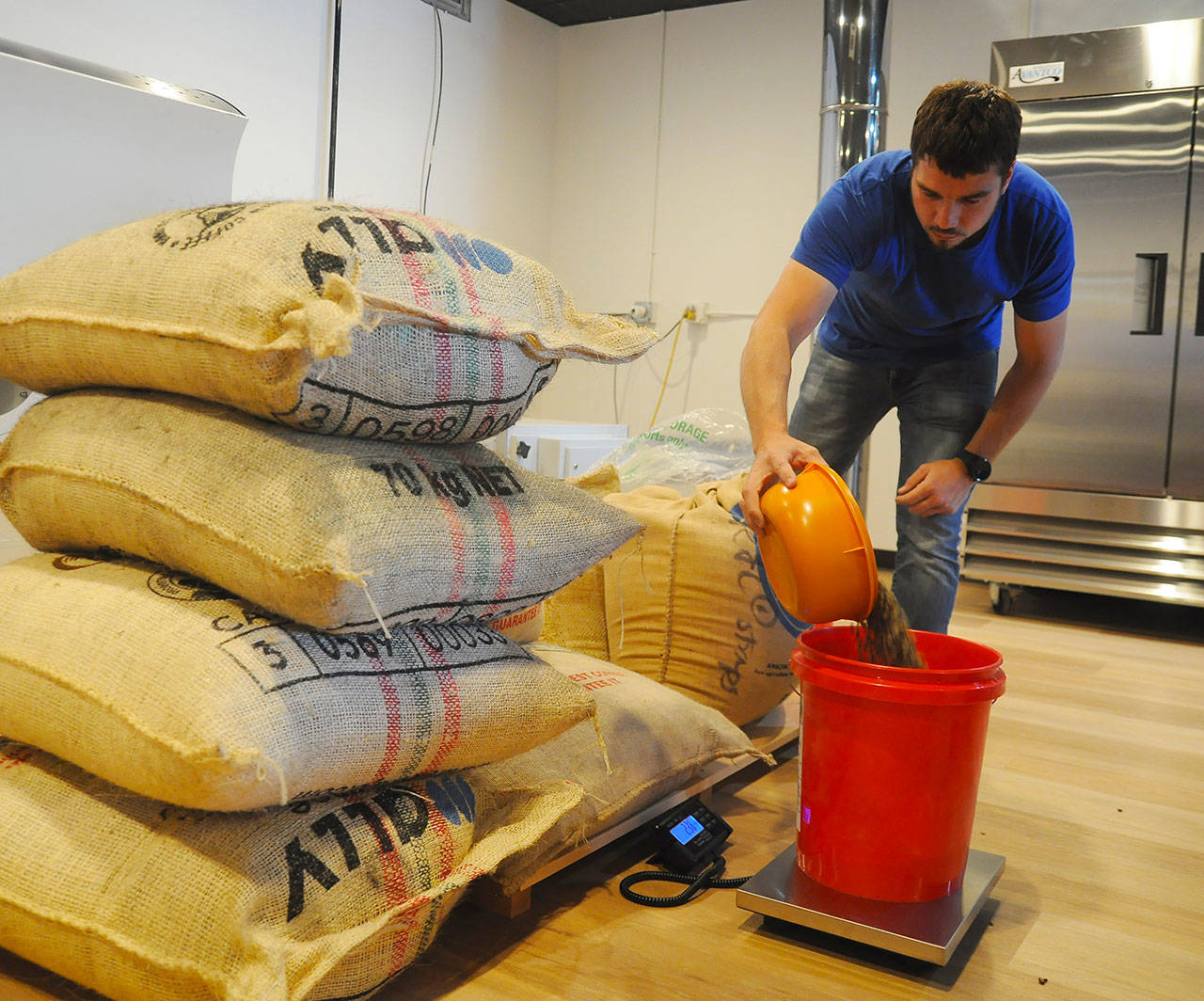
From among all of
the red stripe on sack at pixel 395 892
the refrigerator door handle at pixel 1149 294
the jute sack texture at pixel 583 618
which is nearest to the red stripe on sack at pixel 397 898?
the red stripe on sack at pixel 395 892

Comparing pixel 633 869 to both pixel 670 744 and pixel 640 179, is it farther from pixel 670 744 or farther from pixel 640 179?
pixel 640 179

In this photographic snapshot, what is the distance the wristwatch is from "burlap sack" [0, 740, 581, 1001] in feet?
3.38

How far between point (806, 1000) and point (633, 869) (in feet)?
1.12

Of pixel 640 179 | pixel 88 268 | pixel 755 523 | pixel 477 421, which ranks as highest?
pixel 640 179

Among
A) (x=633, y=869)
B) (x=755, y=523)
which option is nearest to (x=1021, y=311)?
(x=755, y=523)

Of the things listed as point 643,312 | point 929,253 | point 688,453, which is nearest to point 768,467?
point 929,253

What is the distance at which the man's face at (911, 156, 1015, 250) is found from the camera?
1.41 metres

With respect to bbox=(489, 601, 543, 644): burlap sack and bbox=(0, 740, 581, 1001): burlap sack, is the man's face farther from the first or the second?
bbox=(0, 740, 581, 1001): burlap sack

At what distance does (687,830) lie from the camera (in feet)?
4.52

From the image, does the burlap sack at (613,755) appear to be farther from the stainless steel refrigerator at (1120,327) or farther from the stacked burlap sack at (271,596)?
the stainless steel refrigerator at (1120,327)

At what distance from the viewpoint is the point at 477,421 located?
118cm

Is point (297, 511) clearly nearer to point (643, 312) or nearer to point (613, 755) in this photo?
point (613, 755)

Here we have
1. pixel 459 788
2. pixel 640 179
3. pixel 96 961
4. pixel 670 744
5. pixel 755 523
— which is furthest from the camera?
pixel 640 179

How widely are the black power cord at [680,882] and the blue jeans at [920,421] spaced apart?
25.4 inches
